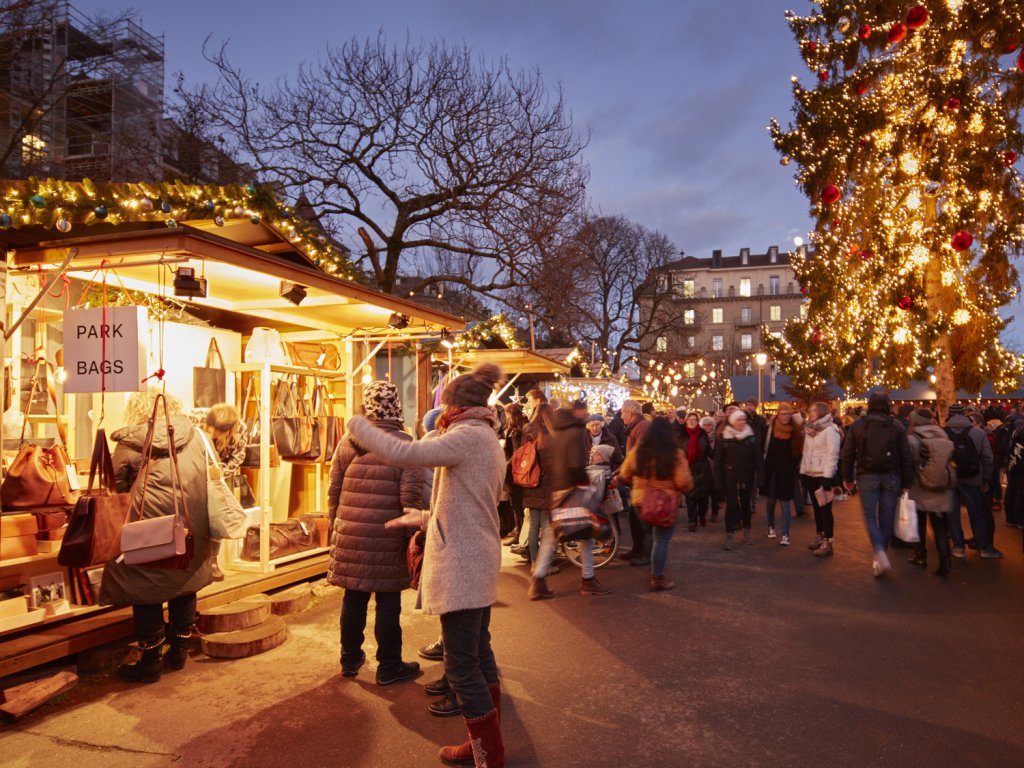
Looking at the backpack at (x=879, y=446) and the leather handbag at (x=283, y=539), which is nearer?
the leather handbag at (x=283, y=539)

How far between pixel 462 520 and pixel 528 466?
4.25 meters

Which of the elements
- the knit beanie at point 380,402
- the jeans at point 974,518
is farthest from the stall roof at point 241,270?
the jeans at point 974,518

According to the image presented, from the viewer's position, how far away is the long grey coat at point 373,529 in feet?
15.9

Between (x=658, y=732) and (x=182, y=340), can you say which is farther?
(x=182, y=340)

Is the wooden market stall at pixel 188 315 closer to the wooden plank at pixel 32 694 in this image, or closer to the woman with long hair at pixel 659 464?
the wooden plank at pixel 32 694

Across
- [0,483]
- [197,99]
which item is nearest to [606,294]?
[197,99]

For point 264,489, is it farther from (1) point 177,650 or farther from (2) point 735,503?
(2) point 735,503

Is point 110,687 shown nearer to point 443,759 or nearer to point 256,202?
point 443,759

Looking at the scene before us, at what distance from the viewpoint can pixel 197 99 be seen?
17.5m

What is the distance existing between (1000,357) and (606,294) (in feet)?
93.4

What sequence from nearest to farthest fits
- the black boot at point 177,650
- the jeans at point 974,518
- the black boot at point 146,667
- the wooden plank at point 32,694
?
the wooden plank at point 32,694 → the black boot at point 146,667 → the black boot at point 177,650 → the jeans at point 974,518

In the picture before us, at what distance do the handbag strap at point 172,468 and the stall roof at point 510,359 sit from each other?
645 cm

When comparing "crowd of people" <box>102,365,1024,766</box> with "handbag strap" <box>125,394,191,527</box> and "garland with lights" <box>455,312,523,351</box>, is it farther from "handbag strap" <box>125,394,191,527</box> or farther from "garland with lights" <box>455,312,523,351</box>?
"garland with lights" <box>455,312,523,351</box>

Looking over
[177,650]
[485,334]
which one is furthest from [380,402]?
[485,334]
